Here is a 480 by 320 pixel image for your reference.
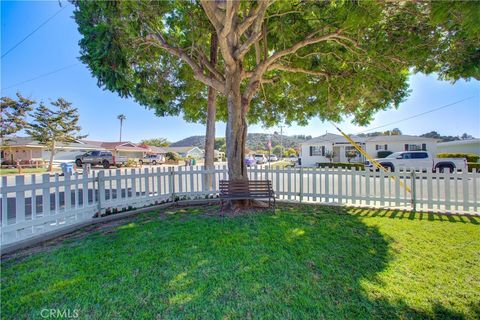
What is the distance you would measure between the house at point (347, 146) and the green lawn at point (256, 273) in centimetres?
2395

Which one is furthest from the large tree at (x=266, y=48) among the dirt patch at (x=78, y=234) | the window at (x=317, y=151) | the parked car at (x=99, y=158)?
the parked car at (x=99, y=158)

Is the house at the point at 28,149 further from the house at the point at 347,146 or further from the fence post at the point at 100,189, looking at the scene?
the house at the point at 347,146

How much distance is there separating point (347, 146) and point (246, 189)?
25674mm

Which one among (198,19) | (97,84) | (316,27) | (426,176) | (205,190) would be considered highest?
(198,19)

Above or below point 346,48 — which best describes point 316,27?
above

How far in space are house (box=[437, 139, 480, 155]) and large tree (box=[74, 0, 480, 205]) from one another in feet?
81.1

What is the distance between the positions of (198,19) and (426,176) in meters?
7.95

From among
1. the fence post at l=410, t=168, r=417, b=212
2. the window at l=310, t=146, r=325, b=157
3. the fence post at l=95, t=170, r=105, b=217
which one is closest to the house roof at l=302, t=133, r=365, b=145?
the window at l=310, t=146, r=325, b=157

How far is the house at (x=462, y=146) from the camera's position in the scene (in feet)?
78.4

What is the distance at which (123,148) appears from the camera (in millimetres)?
42312

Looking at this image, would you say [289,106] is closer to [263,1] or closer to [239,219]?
[263,1]

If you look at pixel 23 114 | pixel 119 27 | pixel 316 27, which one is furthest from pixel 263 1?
pixel 23 114

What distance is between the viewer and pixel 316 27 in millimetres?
6113

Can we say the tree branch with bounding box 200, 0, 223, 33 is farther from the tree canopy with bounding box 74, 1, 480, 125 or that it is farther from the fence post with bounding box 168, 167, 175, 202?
the fence post with bounding box 168, 167, 175, 202
